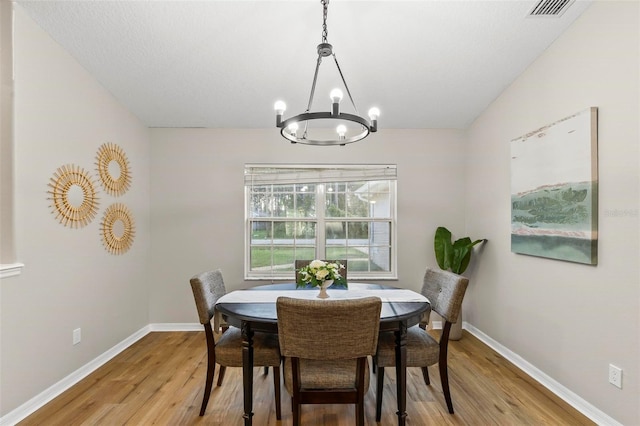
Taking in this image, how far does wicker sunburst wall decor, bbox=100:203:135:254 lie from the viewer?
10.6 feet

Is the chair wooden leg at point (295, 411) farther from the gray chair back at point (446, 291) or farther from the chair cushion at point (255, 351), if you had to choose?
the gray chair back at point (446, 291)

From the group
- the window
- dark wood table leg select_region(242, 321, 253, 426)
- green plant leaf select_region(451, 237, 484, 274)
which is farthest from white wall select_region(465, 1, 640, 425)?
dark wood table leg select_region(242, 321, 253, 426)

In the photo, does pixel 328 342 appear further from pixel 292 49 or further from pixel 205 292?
pixel 292 49

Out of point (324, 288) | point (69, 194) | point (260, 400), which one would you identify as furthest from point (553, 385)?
point (69, 194)

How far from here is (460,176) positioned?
4223 millimetres

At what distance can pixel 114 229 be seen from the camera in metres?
3.36

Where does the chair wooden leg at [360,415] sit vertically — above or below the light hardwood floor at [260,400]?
above

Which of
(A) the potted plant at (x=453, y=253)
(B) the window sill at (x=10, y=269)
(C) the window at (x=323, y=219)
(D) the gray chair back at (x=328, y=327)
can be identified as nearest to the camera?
(D) the gray chair back at (x=328, y=327)

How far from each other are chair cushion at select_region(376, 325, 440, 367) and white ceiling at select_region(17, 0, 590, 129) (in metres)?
2.17

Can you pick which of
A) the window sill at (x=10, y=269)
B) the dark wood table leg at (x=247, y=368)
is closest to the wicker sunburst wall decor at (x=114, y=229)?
the window sill at (x=10, y=269)

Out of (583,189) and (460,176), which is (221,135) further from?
(583,189)

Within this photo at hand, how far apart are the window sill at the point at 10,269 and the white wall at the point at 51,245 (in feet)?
0.13

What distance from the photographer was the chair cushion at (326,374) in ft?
6.04

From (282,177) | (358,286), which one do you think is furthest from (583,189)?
(282,177)
